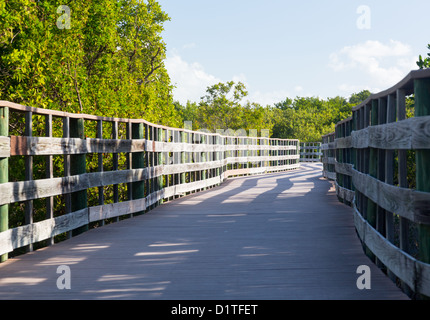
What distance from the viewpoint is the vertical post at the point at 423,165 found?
4.01 m

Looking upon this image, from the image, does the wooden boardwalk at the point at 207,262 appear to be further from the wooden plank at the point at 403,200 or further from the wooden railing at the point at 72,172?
the wooden plank at the point at 403,200

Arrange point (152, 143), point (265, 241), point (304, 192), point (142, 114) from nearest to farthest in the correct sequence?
point (265, 241) → point (152, 143) → point (304, 192) → point (142, 114)

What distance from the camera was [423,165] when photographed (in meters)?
4.07

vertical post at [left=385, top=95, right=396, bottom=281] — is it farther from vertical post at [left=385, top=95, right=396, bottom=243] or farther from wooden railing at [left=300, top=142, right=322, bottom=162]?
wooden railing at [left=300, top=142, right=322, bottom=162]

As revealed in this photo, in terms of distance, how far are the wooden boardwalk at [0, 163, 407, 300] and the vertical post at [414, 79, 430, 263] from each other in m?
0.63

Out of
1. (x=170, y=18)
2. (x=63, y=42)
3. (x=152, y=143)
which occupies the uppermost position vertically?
(x=170, y=18)

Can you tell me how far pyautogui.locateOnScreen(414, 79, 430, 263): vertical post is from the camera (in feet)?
13.1

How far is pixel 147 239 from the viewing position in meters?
7.51

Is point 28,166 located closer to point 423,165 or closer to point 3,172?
point 3,172

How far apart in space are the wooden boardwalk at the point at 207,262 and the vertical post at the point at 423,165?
0.63 metres

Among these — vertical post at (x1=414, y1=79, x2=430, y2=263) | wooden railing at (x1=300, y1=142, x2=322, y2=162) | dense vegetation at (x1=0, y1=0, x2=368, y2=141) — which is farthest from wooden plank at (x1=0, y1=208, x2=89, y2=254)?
wooden railing at (x1=300, y1=142, x2=322, y2=162)
